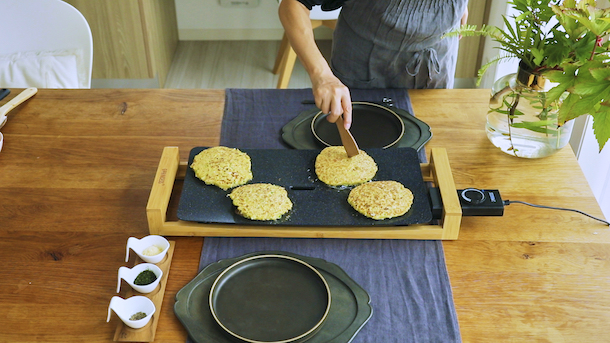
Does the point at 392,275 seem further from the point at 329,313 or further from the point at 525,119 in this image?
the point at 525,119

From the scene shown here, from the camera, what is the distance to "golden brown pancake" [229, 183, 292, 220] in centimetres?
103

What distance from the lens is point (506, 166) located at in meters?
1.25

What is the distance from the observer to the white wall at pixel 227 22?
12.3 ft

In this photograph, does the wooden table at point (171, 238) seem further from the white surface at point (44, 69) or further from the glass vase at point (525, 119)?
the white surface at point (44, 69)

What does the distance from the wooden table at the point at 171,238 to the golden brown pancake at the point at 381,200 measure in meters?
0.12

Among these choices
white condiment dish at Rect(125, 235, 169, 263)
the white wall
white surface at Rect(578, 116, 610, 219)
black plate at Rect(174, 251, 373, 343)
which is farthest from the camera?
the white wall

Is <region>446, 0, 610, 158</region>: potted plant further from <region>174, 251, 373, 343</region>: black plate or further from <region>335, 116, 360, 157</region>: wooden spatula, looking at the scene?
<region>174, 251, 373, 343</region>: black plate

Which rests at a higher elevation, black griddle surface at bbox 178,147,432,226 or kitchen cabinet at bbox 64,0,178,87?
black griddle surface at bbox 178,147,432,226

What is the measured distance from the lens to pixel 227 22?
3.85m

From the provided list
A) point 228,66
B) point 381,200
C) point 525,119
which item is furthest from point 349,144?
point 228,66

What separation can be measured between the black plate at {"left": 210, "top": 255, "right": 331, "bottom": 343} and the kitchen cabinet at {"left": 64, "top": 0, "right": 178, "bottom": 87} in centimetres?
240

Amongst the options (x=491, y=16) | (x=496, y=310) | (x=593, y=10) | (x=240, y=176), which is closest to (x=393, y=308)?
(x=496, y=310)

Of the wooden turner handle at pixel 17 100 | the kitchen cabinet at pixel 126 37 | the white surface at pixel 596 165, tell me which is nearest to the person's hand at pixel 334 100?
the wooden turner handle at pixel 17 100

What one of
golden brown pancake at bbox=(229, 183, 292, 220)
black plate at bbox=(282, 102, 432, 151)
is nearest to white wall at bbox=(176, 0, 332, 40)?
black plate at bbox=(282, 102, 432, 151)
